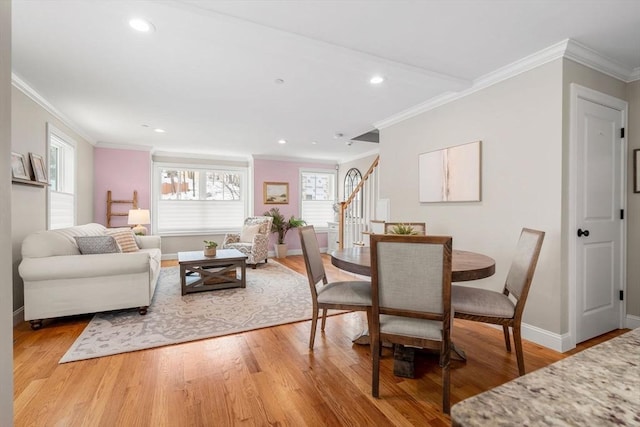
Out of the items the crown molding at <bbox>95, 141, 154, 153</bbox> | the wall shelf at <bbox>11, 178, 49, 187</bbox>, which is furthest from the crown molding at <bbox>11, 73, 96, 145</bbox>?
the wall shelf at <bbox>11, 178, 49, 187</bbox>

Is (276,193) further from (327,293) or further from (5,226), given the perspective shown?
(5,226)

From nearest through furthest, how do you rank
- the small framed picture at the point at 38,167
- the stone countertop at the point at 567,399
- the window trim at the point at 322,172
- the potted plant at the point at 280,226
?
1. the stone countertop at the point at 567,399
2. the small framed picture at the point at 38,167
3. the potted plant at the point at 280,226
4. the window trim at the point at 322,172

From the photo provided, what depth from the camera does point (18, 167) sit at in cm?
286

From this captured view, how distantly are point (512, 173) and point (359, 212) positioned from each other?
8.42 ft

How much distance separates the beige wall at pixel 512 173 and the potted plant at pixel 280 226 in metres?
3.83

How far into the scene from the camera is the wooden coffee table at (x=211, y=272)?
3.77 meters

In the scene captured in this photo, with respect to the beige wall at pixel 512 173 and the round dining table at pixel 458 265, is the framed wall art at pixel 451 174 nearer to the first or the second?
the beige wall at pixel 512 173

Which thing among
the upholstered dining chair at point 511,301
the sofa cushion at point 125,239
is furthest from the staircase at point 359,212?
the sofa cushion at point 125,239

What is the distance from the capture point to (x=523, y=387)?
43 centimetres

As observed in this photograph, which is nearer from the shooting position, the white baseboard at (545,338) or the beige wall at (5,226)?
the beige wall at (5,226)

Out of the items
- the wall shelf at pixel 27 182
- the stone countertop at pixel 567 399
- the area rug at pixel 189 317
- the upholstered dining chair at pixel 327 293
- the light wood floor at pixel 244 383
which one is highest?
the wall shelf at pixel 27 182

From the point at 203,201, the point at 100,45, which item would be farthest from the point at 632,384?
the point at 203,201

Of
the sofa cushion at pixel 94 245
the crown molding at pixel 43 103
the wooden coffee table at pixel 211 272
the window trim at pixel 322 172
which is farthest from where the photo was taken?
the window trim at pixel 322 172

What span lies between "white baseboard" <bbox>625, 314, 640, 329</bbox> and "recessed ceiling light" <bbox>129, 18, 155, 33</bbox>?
4.60 metres
